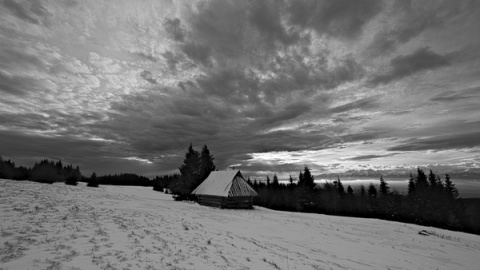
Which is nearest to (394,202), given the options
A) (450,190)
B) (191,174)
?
(450,190)

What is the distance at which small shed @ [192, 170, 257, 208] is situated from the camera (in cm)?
3238

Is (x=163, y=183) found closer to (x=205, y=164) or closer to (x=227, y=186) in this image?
(x=205, y=164)

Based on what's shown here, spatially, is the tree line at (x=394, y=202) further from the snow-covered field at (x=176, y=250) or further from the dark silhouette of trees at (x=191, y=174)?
the snow-covered field at (x=176, y=250)

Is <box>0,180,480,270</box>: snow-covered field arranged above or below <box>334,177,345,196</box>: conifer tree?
below

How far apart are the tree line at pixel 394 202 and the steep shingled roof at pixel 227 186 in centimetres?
2617

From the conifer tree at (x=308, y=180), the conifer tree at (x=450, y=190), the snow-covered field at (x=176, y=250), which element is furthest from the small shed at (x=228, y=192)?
the conifer tree at (x=450, y=190)

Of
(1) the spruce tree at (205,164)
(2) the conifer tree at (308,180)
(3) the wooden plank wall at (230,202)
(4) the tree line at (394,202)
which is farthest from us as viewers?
(2) the conifer tree at (308,180)

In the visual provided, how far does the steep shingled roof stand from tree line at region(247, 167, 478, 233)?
85.9 feet

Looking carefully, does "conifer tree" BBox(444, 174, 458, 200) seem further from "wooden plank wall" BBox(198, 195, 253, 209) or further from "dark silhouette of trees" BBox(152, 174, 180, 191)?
"dark silhouette of trees" BBox(152, 174, 180, 191)

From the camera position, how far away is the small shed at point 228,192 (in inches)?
1275

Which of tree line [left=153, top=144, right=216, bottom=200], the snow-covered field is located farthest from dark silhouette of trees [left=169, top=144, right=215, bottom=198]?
the snow-covered field

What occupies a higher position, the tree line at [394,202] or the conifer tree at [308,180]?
the conifer tree at [308,180]

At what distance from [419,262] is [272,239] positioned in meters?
7.66

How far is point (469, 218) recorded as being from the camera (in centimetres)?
5697
